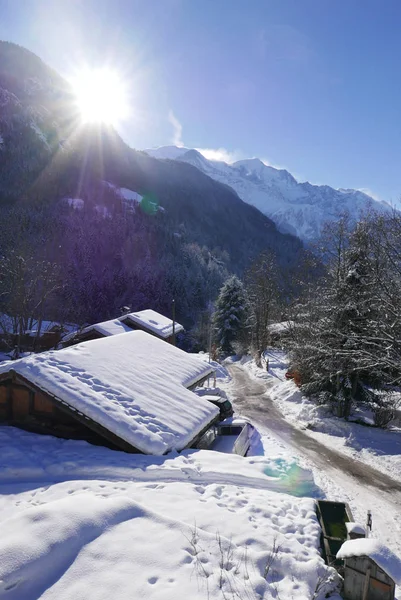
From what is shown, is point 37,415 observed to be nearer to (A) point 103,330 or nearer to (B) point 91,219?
(A) point 103,330

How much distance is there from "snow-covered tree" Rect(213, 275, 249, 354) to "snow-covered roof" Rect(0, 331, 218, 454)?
1281 inches

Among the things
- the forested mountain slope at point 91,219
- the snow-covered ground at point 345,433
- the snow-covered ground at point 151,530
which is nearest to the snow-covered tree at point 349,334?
the snow-covered ground at point 345,433

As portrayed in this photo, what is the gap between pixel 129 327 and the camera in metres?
28.2

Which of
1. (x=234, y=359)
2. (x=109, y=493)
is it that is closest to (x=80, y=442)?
(x=109, y=493)

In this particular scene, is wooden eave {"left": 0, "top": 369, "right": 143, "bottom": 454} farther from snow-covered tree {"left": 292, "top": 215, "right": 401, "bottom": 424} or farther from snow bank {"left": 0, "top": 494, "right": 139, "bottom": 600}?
snow-covered tree {"left": 292, "top": 215, "right": 401, "bottom": 424}

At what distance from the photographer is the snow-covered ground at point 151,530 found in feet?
14.4

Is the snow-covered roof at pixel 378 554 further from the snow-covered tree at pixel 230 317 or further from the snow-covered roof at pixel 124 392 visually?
the snow-covered tree at pixel 230 317

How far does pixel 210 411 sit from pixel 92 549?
7861 mm

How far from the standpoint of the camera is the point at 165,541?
5.34 metres

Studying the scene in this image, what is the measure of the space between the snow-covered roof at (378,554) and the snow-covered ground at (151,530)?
57cm

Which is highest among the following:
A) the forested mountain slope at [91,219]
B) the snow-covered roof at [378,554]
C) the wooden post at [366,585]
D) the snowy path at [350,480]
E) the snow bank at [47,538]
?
the forested mountain slope at [91,219]

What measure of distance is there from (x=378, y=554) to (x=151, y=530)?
3592 millimetres

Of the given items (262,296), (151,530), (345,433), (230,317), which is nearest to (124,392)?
(151,530)

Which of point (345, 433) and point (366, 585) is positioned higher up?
point (366, 585)
